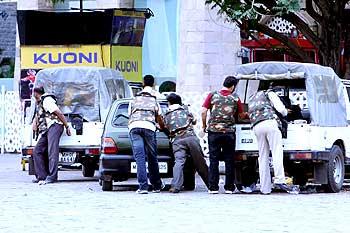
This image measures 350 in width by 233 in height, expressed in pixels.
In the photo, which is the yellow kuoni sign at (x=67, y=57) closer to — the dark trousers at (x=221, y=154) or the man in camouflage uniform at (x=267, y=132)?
the dark trousers at (x=221, y=154)

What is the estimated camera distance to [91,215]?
44.2ft

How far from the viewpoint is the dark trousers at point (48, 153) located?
19500 millimetres

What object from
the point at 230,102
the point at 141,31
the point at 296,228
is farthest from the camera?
the point at 141,31

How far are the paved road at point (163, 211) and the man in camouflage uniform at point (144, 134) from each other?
0.42 metres

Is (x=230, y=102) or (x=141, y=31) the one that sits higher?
(x=141, y=31)

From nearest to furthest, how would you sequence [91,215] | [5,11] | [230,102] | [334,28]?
[91,215] < [230,102] < [334,28] < [5,11]

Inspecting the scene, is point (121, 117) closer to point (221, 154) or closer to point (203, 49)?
point (221, 154)

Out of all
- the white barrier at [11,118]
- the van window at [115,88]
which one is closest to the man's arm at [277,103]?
the van window at [115,88]

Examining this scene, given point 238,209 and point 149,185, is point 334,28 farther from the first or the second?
point 238,209

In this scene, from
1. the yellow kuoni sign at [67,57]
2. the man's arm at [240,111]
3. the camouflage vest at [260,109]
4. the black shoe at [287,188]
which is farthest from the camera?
the yellow kuoni sign at [67,57]

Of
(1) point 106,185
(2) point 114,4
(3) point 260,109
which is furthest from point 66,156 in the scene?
(2) point 114,4

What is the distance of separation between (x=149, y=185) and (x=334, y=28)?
278 inches

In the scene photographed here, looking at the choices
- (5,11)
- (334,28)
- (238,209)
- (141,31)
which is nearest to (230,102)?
(238,209)

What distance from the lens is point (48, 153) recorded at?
64.4ft
